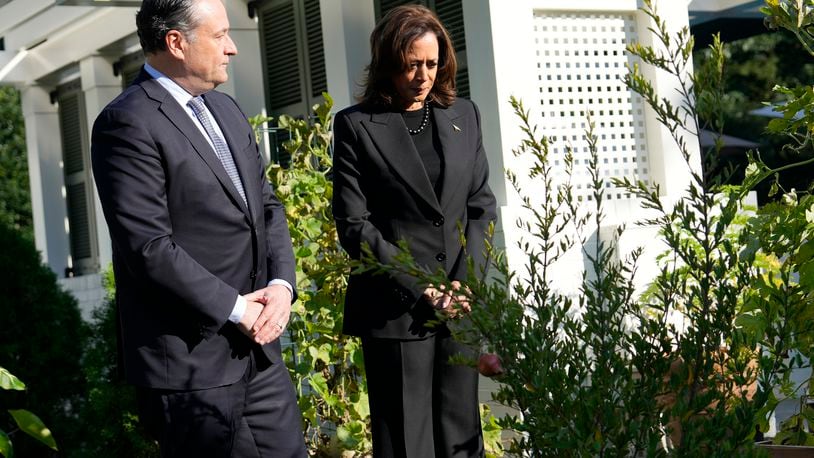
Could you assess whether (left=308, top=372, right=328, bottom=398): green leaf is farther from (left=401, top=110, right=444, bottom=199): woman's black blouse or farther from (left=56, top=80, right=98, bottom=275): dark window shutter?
(left=56, top=80, right=98, bottom=275): dark window shutter

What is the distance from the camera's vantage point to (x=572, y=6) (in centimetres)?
666

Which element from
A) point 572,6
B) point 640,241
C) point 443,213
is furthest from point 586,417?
point 572,6

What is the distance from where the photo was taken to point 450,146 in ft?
12.5

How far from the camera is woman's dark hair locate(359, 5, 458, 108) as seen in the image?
12.1 feet

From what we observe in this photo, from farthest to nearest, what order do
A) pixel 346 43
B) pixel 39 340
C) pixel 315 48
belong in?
pixel 315 48, pixel 346 43, pixel 39 340

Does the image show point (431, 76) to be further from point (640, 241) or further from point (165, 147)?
point (640, 241)

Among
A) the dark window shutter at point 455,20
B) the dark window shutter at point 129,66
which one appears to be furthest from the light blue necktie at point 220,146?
the dark window shutter at point 129,66

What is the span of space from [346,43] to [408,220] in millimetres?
4234

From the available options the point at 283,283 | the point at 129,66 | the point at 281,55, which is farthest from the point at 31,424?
the point at 129,66

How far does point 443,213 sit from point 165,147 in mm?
1032

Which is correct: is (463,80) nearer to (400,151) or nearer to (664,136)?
(664,136)

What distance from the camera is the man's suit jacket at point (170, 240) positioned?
296 cm

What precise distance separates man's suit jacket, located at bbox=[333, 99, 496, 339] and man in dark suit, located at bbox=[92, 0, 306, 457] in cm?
51

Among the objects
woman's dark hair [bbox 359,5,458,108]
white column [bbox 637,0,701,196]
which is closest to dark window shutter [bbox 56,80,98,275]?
white column [bbox 637,0,701,196]
